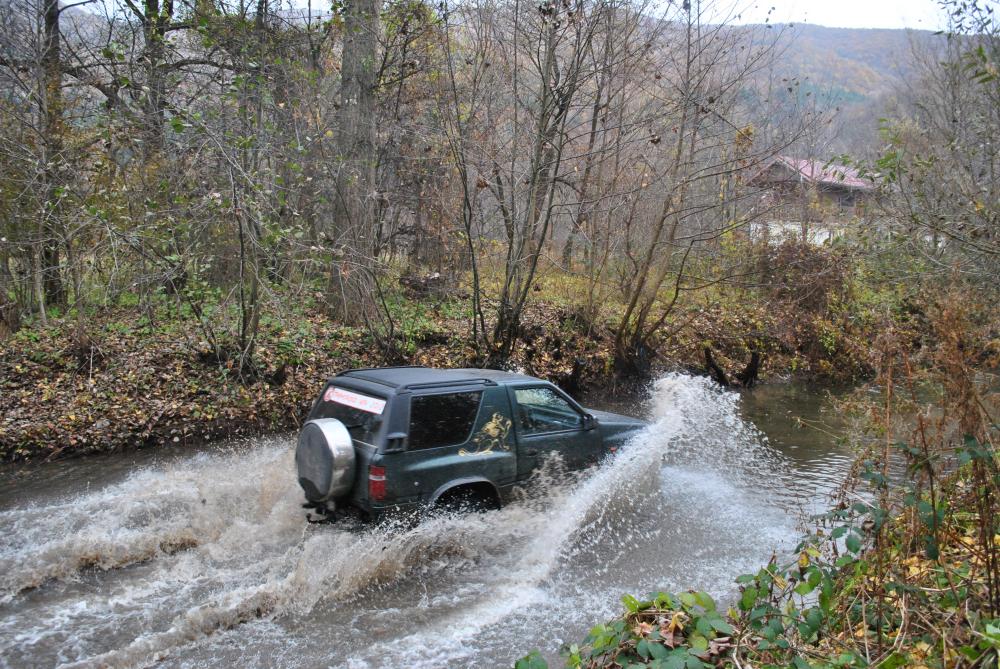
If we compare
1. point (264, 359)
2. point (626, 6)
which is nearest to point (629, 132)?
point (626, 6)

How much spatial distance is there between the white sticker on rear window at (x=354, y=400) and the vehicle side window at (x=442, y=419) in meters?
0.33

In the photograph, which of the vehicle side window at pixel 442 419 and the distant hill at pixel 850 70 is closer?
the vehicle side window at pixel 442 419

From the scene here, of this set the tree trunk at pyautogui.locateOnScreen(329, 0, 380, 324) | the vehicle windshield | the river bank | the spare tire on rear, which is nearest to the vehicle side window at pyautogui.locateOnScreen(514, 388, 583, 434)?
the vehicle windshield

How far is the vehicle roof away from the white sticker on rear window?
183 mm

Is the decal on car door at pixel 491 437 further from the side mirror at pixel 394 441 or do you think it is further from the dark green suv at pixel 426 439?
the side mirror at pixel 394 441

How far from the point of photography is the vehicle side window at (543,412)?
7.54m

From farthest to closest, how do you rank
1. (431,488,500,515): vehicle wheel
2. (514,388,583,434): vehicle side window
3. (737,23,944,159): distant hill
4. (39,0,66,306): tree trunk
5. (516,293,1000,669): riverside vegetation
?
(737,23,944,159): distant hill → (39,0,66,306): tree trunk → (514,388,583,434): vehicle side window → (431,488,500,515): vehicle wheel → (516,293,1000,669): riverside vegetation

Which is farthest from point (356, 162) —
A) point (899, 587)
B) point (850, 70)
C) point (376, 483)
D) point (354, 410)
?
point (850, 70)

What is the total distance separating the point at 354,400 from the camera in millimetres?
6836

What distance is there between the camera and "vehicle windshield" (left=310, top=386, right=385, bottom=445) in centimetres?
650

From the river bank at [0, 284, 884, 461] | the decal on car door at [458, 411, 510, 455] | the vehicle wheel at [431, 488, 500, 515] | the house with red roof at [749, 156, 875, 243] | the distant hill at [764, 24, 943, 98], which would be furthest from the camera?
the distant hill at [764, 24, 943, 98]

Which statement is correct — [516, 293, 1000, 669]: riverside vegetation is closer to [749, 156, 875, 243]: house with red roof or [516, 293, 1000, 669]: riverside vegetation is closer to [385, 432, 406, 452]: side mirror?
[385, 432, 406, 452]: side mirror

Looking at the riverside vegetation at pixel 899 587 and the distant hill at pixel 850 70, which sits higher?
the distant hill at pixel 850 70

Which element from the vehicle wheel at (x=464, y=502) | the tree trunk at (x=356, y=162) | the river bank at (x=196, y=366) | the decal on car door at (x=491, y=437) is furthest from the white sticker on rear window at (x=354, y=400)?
the tree trunk at (x=356, y=162)
